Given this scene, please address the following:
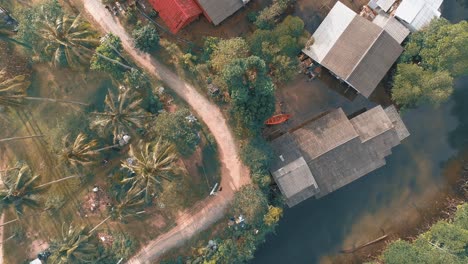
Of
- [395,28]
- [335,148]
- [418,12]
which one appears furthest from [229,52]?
[418,12]

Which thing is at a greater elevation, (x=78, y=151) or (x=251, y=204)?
(x=78, y=151)

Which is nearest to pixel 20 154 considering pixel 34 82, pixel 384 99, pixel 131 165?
pixel 34 82

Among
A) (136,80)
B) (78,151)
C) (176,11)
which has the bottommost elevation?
(78,151)

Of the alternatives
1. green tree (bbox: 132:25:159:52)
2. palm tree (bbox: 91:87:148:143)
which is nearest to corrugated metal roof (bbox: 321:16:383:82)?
green tree (bbox: 132:25:159:52)

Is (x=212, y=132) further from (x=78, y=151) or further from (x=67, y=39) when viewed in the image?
(x=67, y=39)

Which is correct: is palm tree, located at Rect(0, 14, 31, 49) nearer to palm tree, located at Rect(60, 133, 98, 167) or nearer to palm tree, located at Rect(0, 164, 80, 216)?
palm tree, located at Rect(60, 133, 98, 167)

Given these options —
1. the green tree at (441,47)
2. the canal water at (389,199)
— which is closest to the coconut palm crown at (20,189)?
the canal water at (389,199)
